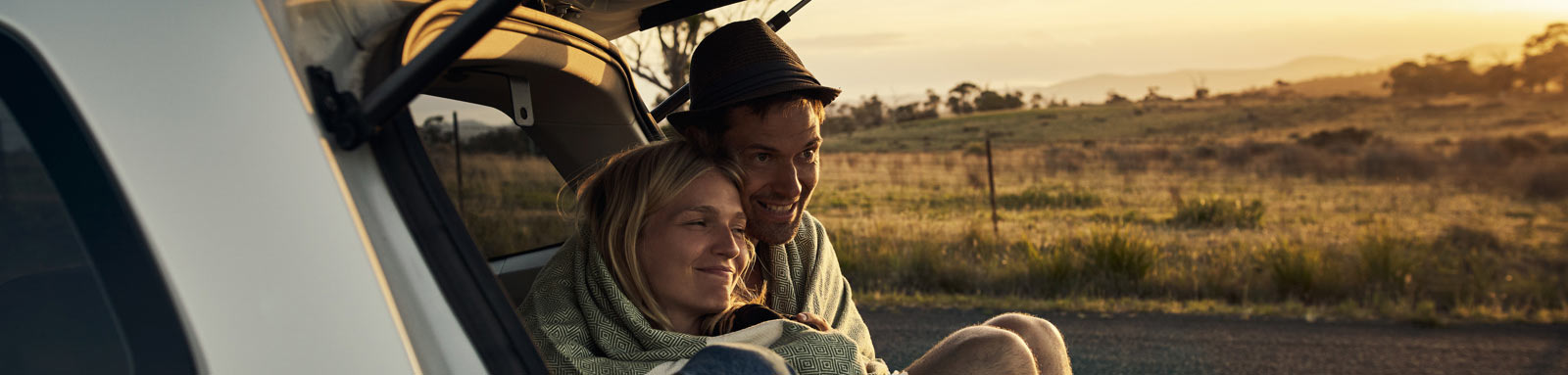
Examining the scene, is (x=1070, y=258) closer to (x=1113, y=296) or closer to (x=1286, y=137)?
(x=1113, y=296)

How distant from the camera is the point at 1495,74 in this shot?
3300cm

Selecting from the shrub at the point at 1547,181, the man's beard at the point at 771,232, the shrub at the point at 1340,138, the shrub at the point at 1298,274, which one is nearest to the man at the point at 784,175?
the man's beard at the point at 771,232

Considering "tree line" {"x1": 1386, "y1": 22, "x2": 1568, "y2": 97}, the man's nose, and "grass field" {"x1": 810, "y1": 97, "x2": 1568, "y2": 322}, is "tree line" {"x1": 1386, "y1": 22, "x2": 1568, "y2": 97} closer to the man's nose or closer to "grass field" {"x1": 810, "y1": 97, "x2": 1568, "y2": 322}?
"grass field" {"x1": 810, "y1": 97, "x2": 1568, "y2": 322}

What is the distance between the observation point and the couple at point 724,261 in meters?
1.42

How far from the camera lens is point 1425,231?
14.8 meters

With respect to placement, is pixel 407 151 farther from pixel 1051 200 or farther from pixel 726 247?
pixel 1051 200

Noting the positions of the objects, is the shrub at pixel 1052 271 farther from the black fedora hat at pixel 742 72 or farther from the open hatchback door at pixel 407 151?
the open hatchback door at pixel 407 151

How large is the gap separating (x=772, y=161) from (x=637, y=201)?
46 centimetres

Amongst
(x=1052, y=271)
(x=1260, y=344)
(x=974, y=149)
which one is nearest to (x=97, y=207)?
(x=1260, y=344)

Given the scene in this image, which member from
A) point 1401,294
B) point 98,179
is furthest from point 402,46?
point 1401,294

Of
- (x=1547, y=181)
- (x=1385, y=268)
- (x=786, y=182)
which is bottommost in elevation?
(x=1547, y=181)

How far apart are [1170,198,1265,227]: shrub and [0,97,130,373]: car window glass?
1518 cm

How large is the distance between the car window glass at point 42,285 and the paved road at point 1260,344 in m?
4.79

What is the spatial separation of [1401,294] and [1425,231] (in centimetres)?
820
